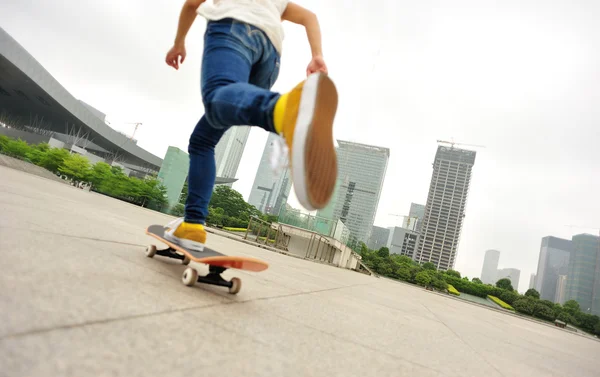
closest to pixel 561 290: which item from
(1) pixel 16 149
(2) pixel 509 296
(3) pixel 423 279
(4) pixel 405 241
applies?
(4) pixel 405 241

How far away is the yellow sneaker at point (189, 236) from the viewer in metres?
1.47

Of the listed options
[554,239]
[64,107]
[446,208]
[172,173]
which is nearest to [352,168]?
[446,208]

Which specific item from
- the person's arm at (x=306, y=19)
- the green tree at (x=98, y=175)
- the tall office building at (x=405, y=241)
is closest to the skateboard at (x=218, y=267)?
the person's arm at (x=306, y=19)

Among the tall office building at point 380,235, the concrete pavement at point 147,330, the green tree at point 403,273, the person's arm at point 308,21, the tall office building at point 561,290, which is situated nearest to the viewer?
the concrete pavement at point 147,330

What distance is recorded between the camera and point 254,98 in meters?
1.01

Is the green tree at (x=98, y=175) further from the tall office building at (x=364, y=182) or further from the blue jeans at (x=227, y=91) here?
the tall office building at (x=364, y=182)

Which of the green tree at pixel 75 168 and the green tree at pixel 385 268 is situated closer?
the green tree at pixel 75 168

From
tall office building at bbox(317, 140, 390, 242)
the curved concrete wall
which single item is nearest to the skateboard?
the curved concrete wall

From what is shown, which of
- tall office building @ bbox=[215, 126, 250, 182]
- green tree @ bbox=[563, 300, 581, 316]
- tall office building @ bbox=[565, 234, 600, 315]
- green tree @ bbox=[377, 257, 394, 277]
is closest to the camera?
green tree @ bbox=[377, 257, 394, 277]

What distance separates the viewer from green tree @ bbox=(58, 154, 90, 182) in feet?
82.0

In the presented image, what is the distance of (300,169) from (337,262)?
62.2ft

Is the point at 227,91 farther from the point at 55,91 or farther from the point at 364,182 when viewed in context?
the point at 364,182

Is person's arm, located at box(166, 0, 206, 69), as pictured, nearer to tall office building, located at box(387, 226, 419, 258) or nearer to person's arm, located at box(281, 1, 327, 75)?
person's arm, located at box(281, 1, 327, 75)

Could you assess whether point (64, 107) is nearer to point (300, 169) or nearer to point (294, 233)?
point (294, 233)
